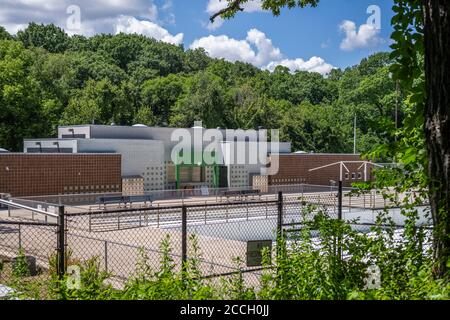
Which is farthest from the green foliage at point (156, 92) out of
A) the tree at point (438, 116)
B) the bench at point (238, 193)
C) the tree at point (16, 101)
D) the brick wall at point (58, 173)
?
the tree at point (438, 116)

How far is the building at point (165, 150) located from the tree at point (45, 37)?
54983 mm

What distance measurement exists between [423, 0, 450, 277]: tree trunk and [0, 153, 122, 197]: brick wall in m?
28.9

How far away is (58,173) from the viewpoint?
3275cm

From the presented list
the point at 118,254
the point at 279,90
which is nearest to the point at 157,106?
the point at 279,90

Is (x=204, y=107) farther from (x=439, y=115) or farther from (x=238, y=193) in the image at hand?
(x=439, y=115)

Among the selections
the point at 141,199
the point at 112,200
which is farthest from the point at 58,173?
the point at 112,200

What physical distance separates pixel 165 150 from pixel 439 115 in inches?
1464

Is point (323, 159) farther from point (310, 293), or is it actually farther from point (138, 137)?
point (310, 293)

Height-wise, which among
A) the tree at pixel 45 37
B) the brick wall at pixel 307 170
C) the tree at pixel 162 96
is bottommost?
the brick wall at pixel 307 170

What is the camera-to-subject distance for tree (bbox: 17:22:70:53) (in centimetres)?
8934

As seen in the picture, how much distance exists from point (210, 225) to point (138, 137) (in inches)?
771

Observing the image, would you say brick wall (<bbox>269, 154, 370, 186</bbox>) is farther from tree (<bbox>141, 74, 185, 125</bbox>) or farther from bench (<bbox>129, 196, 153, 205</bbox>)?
tree (<bbox>141, 74, 185, 125</bbox>)

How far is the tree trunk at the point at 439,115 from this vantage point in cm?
396

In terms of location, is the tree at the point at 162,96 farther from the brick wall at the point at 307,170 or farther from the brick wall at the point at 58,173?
the brick wall at the point at 58,173
